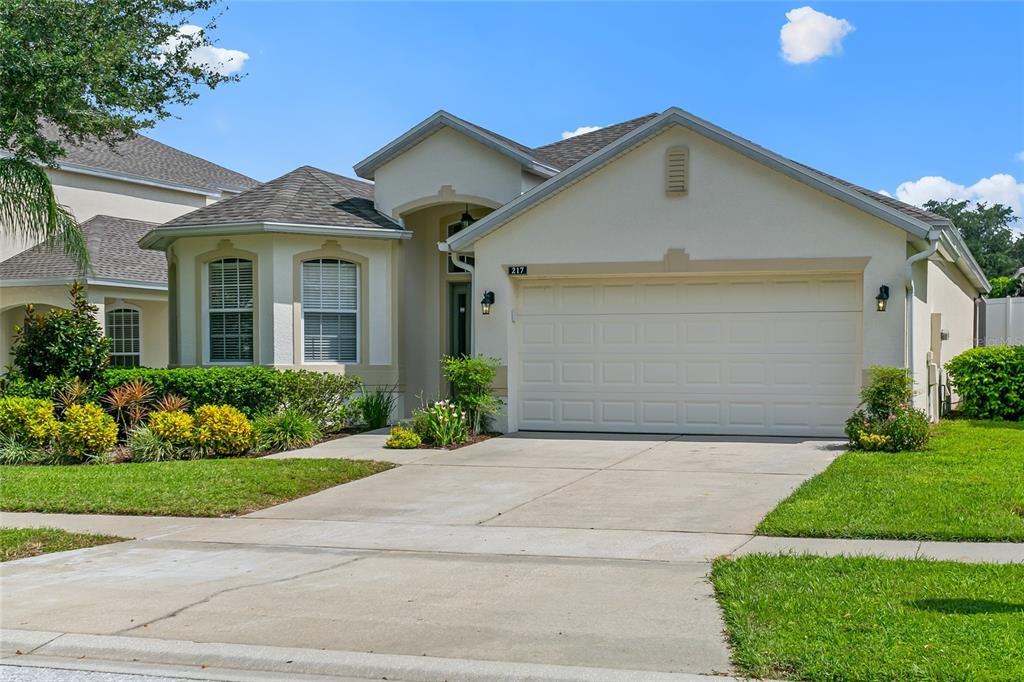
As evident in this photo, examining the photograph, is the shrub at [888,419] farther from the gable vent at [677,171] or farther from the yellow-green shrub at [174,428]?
the yellow-green shrub at [174,428]

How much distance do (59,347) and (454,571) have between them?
11.2m

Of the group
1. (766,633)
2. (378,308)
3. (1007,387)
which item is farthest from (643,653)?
(1007,387)

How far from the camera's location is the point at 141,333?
2580 centimetres

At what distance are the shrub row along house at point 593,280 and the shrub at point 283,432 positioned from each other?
87.9 inches

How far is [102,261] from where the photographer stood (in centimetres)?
2402

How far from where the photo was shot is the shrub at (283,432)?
50.4 feet

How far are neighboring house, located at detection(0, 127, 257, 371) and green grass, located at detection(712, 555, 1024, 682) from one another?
1795 centimetres

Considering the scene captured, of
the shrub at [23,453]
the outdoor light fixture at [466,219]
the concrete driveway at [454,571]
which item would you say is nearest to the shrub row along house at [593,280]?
the outdoor light fixture at [466,219]

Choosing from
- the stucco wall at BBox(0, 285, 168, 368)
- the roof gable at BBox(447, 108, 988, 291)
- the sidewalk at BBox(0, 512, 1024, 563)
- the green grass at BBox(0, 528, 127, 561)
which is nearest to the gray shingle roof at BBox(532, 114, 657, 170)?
the roof gable at BBox(447, 108, 988, 291)

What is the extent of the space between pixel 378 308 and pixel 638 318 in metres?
4.90

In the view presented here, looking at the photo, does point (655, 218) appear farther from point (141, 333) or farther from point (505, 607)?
point (141, 333)

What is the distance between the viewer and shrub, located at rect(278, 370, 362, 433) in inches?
653

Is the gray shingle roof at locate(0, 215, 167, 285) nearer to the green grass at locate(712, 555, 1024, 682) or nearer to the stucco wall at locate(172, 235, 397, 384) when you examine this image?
the stucco wall at locate(172, 235, 397, 384)

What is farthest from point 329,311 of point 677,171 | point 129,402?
point 677,171
